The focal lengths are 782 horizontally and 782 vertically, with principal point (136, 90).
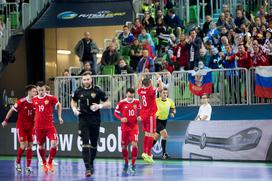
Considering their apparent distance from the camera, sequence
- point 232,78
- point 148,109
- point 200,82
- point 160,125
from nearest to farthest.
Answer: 1. point 148,109
2. point 232,78
3. point 160,125
4. point 200,82

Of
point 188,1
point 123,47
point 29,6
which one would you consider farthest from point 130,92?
point 29,6

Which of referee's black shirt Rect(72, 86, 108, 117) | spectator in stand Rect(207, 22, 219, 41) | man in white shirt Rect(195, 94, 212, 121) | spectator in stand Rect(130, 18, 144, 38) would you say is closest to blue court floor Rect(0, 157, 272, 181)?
referee's black shirt Rect(72, 86, 108, 117)

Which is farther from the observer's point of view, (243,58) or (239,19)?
(239,19)

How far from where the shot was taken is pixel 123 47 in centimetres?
3266

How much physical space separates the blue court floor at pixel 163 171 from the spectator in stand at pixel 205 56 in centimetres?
436

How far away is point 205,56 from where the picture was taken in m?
29.9

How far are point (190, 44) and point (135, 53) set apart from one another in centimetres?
279

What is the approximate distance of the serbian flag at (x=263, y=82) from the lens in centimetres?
2742

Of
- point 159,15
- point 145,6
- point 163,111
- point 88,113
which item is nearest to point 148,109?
point 163,111

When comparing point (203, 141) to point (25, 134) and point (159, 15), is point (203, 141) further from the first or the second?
point (159, 15)

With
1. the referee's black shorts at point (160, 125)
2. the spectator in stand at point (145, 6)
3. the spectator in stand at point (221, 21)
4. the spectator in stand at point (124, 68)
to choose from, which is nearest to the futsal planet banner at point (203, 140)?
the referee's black shorts at point (160, 125)

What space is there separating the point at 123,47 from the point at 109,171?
10.9 metres

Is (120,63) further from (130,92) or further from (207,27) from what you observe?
(130,92)

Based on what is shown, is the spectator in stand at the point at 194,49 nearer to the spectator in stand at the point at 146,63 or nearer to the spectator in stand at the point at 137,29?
the spectator in stand at the point at 146,63
